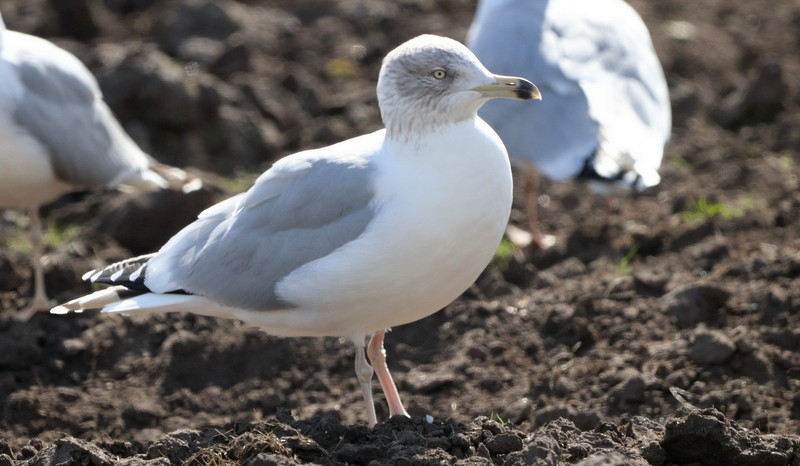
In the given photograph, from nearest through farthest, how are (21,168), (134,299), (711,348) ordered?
(134,299) < (711,348) < (21,168)

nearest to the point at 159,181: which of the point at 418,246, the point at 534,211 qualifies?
the point at 534,211

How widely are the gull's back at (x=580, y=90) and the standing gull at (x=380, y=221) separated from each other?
237 cm

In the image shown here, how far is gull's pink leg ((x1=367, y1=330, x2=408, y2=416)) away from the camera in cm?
585

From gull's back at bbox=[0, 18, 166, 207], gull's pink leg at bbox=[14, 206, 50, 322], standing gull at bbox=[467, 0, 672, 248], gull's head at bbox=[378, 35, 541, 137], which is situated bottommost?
gull's pink leg at bbox=[14, 206, 50, 322]

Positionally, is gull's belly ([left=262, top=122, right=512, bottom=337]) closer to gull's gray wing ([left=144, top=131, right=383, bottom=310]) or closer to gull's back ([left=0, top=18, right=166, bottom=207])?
gull's gray wing ([left=144, top=131, right=383, bottom=310])

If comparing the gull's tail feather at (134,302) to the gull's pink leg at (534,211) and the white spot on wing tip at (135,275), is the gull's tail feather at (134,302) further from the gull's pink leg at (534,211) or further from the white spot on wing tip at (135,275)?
the gull's pink leg at (534,211)

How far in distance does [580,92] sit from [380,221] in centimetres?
318

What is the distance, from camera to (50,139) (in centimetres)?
777

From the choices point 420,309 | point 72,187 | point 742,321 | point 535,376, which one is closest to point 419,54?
point 420,309

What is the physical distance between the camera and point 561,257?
834 centimetres

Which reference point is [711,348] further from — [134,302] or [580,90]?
[134,302]

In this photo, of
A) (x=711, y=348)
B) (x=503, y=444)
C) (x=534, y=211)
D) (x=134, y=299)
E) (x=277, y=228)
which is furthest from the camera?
(x=534, y=211)

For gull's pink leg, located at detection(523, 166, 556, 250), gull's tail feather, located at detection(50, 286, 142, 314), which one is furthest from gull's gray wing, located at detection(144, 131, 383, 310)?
gull's pink leg, located at detection(523, 166, 556, 250)

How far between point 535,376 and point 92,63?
5.38 metres
